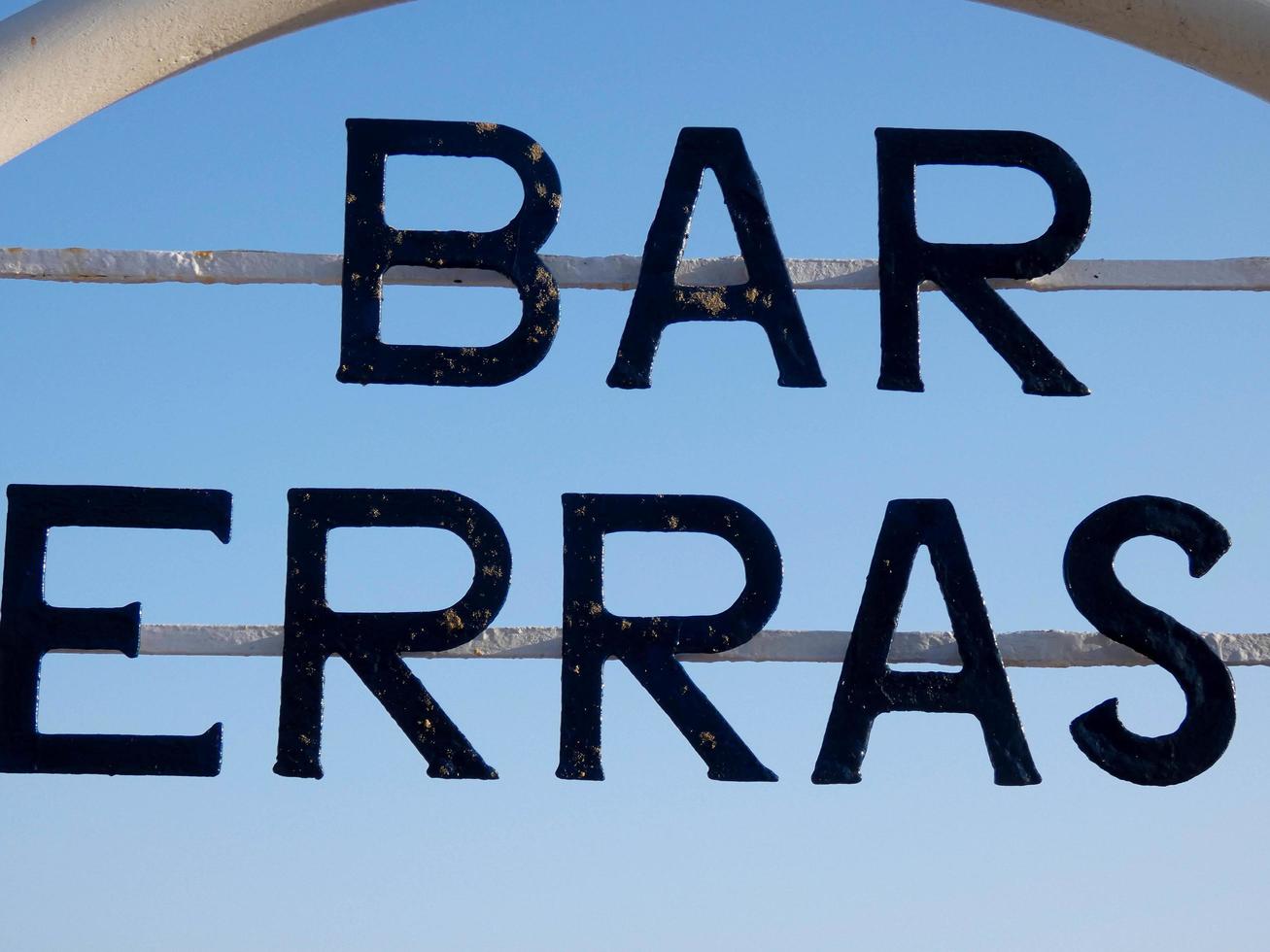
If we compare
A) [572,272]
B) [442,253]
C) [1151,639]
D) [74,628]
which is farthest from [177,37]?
[1151,639]

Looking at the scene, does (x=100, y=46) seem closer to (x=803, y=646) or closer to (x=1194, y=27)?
(x=803, y=646)

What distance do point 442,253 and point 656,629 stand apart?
60.9 inches

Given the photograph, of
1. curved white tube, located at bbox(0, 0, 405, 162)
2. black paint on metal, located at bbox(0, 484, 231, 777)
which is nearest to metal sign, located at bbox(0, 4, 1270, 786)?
black paint on metal, located at bbox(0, 484, 231, 777)

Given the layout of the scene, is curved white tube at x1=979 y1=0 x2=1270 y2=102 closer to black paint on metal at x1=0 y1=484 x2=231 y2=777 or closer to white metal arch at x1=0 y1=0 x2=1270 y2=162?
white metal arch at x1=0 y1=0 x2=1270 y2=162

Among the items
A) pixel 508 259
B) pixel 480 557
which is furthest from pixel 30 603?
pixel 508 259

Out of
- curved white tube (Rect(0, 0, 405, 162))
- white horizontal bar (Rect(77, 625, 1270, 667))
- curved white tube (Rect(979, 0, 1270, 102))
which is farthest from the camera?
white horizontal bar (Rect(77, 625, 1270, 667))

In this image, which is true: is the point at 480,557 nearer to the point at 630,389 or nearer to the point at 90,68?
the point at 630,389

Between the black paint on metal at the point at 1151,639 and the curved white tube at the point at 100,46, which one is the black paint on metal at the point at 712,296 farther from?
the curved white tube at the point at 100,46

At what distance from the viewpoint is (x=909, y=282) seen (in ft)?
20.9

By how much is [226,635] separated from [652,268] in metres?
1.95

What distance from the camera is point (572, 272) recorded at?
20.7 feet

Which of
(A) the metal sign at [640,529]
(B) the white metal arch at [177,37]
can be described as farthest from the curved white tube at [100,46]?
(A) the metal sign at [640,529]

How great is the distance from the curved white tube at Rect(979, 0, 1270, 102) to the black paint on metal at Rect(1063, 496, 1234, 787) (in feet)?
4.86

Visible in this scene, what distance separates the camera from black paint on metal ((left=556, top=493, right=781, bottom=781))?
596cm
